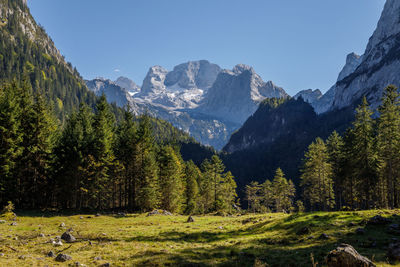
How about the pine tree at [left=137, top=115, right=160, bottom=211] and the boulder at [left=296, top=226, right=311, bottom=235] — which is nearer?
the boulder at [left=296, top=226, right=311, bottom=235]

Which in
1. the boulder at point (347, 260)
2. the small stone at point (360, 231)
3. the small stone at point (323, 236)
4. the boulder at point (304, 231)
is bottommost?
the boulder at point (304, 231)

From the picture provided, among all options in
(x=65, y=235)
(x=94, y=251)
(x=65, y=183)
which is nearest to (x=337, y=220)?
(x=94, y=251)

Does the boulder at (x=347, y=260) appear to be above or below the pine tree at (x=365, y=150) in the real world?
below

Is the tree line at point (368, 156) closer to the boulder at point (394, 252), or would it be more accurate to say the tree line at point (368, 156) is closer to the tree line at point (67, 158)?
the boulder at point (394, 252)

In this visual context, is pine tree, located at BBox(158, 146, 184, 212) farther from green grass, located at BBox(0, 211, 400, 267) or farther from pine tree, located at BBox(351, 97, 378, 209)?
pine tree, located at BBox(351, 97, 378, 209)

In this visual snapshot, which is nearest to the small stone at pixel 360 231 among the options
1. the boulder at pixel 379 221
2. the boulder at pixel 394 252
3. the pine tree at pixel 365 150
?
the boulder at pixel 379 221

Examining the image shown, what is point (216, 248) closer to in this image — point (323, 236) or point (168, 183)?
point (323, 236)

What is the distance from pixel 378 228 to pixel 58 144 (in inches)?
1856

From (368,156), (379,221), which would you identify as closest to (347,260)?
(379,221)

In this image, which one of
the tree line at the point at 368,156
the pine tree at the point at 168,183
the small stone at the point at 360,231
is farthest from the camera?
the pine tree at the point at 168,183

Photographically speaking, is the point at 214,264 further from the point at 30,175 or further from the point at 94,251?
the point at 30,175

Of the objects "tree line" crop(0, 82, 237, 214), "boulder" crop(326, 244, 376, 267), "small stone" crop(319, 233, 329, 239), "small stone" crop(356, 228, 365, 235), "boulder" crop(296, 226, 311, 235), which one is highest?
"tree line" crop(0, 82, 237, 214)

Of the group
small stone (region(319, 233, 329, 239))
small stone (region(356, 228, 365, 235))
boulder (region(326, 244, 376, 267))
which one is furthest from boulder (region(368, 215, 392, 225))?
boulder (region(326, 244, 376, 267))

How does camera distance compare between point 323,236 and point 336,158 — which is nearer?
point 323,236
